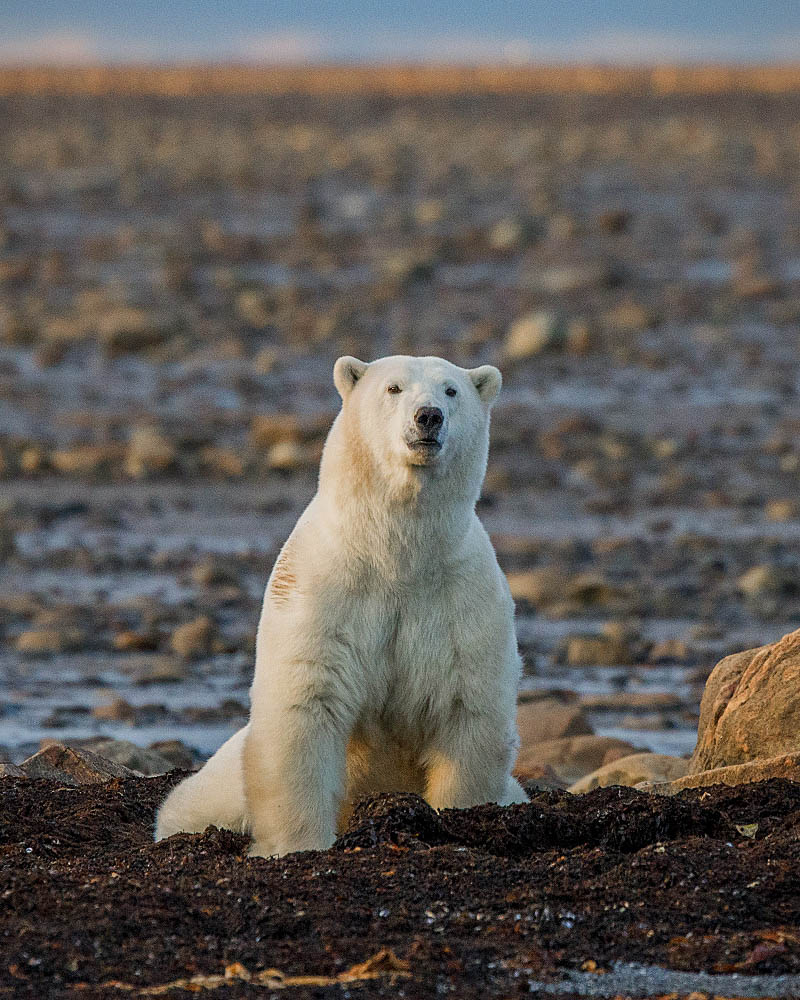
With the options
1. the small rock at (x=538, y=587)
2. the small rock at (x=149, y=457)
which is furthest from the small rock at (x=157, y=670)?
the small rock at (x=149, y=457)

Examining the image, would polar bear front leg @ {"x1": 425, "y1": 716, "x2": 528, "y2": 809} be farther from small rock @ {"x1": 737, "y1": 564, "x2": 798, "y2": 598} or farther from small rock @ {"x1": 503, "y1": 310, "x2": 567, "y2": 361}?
small rock @ {"x1": 503, "y1": 310, "x2": 567, "y2": 361}

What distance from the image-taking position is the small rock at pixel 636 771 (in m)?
6.59

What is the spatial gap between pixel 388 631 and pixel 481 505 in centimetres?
627

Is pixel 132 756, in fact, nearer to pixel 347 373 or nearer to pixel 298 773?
pixel 298 773

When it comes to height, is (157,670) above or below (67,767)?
below

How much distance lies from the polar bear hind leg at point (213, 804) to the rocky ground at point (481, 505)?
0.45 feet

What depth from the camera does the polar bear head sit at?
5125 millimetres

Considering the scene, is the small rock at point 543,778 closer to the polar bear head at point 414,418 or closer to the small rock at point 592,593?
the polar bear head at point 414,418

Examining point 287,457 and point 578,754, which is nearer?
point 578,754

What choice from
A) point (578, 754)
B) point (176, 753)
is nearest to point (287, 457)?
point (176, 753)

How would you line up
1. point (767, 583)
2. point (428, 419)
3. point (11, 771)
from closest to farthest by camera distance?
point (428, 419) → point (11, 771) → point (767, 583)

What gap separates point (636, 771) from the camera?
21.7 feet

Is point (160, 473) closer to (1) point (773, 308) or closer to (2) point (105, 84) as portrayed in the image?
(1) point (773, 308)

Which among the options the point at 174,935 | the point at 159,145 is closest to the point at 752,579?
the point at 174,935
